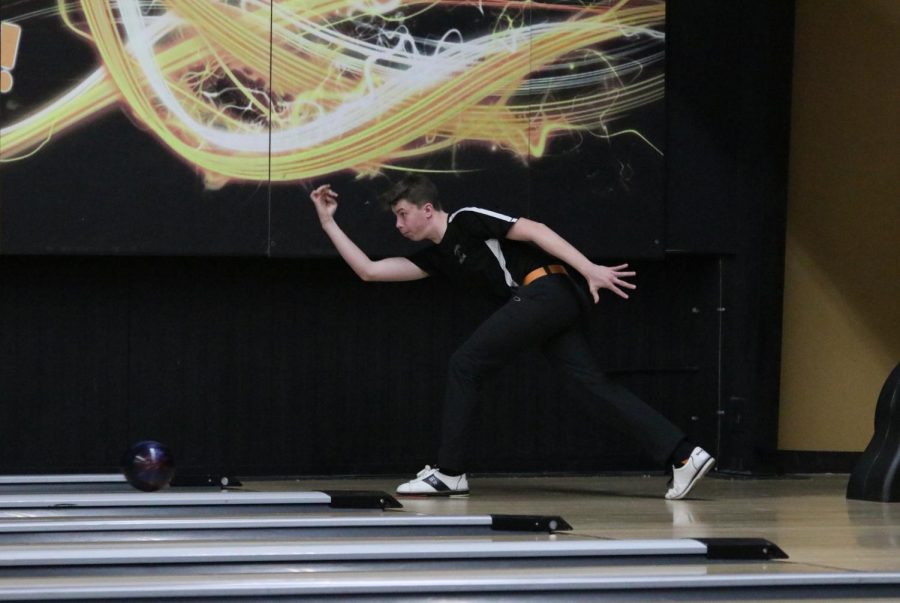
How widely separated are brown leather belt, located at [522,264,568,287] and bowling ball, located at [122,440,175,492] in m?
1.52

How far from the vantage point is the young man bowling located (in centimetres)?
521

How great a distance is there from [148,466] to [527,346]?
151 cm

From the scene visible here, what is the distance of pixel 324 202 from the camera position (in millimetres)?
5441

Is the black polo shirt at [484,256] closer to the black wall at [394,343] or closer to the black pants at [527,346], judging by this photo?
the black pants at [527,346]

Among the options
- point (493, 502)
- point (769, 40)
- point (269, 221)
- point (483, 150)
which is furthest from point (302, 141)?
point (769, 40)

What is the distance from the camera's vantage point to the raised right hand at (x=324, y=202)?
5.37 metres

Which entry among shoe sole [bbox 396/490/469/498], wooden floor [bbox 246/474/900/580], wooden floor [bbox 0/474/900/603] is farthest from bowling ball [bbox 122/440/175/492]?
shoe sole [bbox 396/490/469/498]

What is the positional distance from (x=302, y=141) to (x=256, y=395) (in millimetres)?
1050

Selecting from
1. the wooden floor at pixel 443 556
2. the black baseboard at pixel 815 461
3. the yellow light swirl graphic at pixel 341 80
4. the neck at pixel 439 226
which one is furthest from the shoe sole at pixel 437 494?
the black baseboard at pixel 815 461

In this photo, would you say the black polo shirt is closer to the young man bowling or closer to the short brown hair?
the young man bowling

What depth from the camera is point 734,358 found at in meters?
6.41

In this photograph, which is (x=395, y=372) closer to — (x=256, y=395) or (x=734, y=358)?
(x=256, y=395)

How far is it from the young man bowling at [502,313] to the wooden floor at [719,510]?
18cm

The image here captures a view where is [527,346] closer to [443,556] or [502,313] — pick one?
[502,313]
